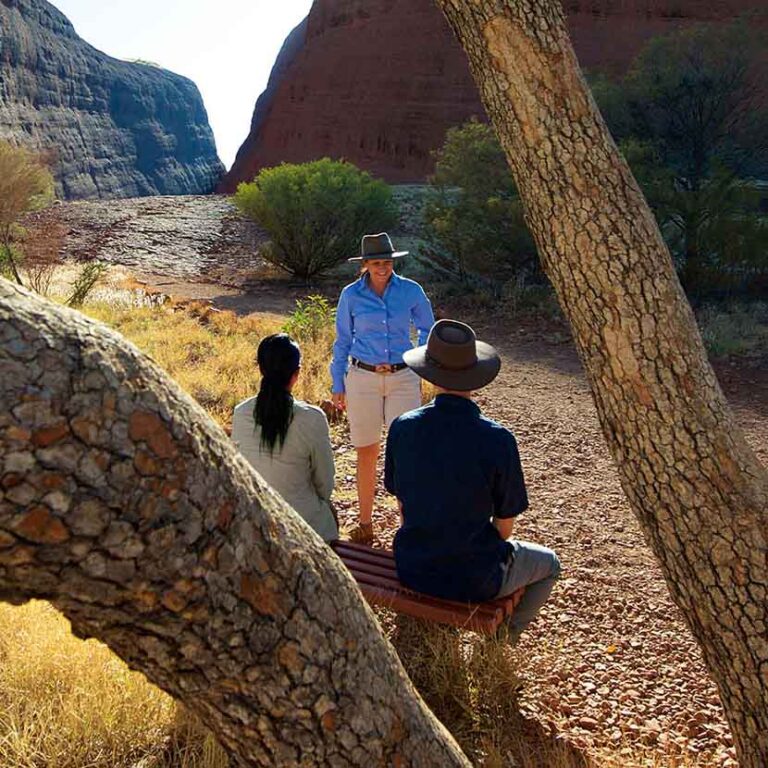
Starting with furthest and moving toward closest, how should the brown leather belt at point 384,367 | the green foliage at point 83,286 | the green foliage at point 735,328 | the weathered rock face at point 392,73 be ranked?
the weathered rock face at point 392,73
the green foliage at point 83,286
the green foliage at point 735,328
the brown leather belt at point 384,367

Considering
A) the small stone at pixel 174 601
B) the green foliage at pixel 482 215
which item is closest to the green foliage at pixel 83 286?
the green foliage at pixel 482 215

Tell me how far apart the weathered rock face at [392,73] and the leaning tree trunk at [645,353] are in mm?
36921

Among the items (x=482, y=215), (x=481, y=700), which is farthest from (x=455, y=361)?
(x=482, y=215)

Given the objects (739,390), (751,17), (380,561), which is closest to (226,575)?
(380,561)

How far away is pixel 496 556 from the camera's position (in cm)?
296

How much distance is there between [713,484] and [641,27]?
40.3 m

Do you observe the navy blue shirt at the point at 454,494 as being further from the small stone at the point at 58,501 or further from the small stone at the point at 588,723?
the small stone at the point at 58,501

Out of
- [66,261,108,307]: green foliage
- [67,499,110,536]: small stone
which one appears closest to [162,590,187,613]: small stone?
[67,499,110,536]: small stone

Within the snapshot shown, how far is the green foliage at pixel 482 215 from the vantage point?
45.1ft

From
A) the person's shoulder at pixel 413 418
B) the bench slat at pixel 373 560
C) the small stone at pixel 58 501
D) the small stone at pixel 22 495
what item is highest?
the small stone at pixel 22 495

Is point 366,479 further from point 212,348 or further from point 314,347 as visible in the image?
point 212,348

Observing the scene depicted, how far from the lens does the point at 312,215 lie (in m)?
17.6

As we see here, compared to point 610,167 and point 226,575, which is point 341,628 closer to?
point 226,575

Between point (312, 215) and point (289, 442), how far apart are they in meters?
14.8
